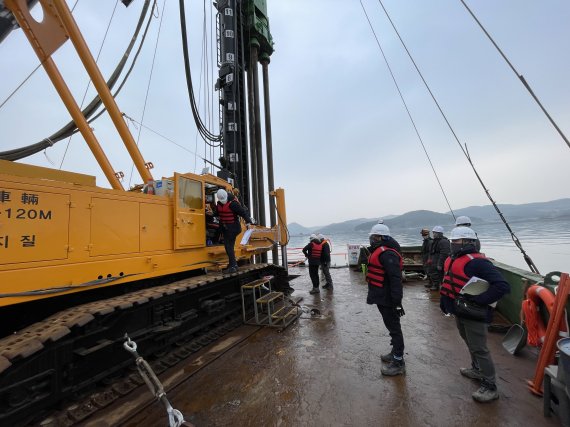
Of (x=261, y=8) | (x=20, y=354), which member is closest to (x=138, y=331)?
(x=20, y=354)

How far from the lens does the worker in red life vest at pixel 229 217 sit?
573 centimetres

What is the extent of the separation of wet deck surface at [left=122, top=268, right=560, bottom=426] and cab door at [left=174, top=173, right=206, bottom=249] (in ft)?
6.89

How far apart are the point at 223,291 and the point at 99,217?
302 cm

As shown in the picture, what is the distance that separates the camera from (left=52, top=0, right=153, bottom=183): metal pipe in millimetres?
4352

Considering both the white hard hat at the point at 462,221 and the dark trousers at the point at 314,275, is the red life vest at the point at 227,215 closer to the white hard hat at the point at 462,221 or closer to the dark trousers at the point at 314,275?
the white hard hat at the point at 462,221

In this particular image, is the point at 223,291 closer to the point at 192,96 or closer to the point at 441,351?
the point at 441,351

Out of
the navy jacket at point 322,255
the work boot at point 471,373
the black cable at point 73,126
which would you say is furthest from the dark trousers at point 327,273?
the black cable at point 73,126

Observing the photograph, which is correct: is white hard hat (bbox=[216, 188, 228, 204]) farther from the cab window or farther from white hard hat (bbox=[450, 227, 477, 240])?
white hard hat (bbox=[450, 227, 477, 240])

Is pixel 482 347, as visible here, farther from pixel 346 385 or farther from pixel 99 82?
pixel 99 82

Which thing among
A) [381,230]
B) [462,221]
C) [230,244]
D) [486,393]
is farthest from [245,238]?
[486,393]

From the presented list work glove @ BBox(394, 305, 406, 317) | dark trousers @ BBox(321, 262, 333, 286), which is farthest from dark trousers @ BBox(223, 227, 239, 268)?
dark trousers @ BBox(321, 262, 333, 286)

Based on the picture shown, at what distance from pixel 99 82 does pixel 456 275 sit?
6.15 m

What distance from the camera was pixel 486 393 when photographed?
128 inches

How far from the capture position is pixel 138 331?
163 inches
